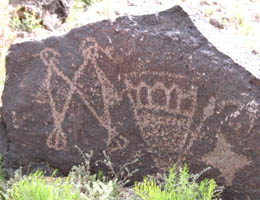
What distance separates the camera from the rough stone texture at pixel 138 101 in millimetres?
2502

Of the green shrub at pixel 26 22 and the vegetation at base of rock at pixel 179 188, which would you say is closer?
the vegetation at base of rock at pixel 179 188

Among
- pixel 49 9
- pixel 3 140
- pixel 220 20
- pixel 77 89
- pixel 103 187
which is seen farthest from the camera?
pixel 49 9

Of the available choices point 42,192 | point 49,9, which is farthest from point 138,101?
point 49,9

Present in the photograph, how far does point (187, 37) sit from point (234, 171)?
0.82 meters

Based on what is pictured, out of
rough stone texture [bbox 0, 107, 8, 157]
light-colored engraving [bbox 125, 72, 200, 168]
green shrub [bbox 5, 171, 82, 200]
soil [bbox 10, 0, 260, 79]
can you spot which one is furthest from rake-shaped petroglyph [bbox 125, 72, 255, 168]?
rough stone texture [bbox 0, 107, 8, 157]

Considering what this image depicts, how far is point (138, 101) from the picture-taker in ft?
8.77

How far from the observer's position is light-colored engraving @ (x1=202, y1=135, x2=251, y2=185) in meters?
2.54

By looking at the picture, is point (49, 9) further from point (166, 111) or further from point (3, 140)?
point (166, 111)

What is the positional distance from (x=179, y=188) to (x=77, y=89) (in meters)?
0.88

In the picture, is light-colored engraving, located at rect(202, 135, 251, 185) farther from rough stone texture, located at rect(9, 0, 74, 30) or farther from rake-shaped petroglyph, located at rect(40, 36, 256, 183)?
rough stone texture, located at rect(9, 0, 74, 30)

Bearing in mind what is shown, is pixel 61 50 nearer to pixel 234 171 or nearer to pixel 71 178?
pixel 71 178

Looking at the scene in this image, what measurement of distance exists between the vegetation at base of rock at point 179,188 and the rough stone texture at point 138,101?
82 millimetres

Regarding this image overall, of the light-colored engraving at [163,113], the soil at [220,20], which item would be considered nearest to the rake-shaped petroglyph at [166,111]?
the light-colored engraving at [163,113]

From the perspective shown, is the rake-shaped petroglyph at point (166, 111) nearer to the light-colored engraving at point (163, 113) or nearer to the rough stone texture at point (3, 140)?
the light-colored engraving at point (163, 113)
